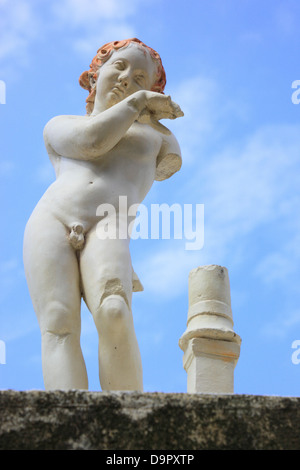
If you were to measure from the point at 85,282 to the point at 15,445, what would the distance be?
8.37 feet

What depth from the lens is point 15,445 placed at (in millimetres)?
3666

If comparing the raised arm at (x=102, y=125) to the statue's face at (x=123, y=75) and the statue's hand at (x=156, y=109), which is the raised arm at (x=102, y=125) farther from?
the statue's face at (x=123, y=75)

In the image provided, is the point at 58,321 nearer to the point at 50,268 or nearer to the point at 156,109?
the point at 50,268

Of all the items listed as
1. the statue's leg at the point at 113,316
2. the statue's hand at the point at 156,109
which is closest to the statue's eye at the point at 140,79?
the statue's hand at the point at 156,109

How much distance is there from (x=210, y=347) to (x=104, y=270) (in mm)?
2751

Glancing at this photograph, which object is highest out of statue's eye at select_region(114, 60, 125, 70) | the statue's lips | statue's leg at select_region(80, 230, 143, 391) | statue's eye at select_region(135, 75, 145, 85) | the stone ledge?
statue's eye at select_region(114, 60, 125, 70)

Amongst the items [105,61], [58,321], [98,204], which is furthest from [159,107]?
[58,321]

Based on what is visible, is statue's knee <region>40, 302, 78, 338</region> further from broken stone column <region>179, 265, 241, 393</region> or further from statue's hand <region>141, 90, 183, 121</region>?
broken stone column <region>179, 265, 241, 393</region>

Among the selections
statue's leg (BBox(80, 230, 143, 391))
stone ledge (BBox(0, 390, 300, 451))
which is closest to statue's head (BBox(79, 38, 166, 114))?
statue's leg (BBox(80, 230, 143, 391))

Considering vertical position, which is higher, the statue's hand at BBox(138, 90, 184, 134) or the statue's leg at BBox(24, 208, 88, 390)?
the statue's hand at BBox(138, 90, 184, 134)

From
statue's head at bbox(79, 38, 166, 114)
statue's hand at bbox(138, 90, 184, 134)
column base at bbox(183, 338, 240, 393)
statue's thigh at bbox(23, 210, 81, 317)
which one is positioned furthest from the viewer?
column base at bbox(183, 338, 240, 393)

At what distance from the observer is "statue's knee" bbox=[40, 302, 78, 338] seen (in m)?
6.01

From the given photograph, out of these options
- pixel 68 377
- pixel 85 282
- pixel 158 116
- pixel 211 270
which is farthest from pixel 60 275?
pixel 211 270
